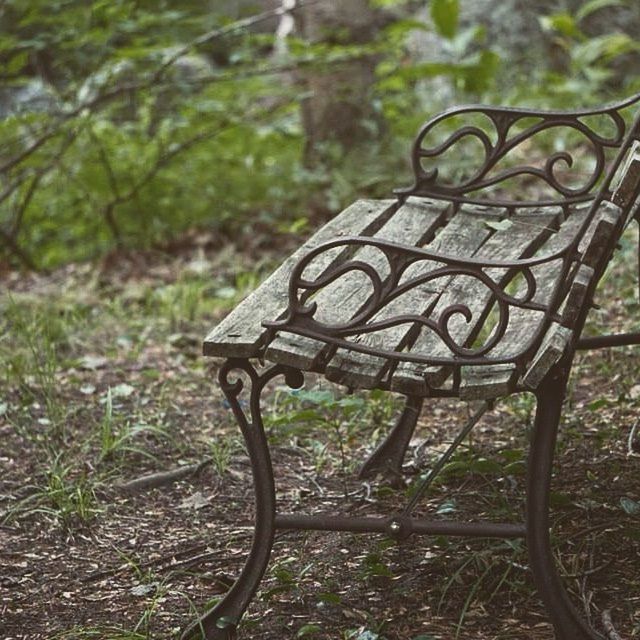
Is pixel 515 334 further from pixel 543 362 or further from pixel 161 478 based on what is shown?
pixel 161 478

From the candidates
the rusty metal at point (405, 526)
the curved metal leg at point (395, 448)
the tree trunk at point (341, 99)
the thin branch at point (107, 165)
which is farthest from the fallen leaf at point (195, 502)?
the tree trunk at point (341, 99)

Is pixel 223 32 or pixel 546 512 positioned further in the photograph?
pixel 223 32

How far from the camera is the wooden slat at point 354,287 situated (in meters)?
2.33

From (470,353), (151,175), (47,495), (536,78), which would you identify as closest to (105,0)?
(151,175)

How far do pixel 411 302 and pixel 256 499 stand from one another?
25.4 inches

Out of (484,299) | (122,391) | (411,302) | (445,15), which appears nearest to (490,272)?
(484,299)

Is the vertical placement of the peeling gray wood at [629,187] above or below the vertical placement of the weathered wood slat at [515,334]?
above

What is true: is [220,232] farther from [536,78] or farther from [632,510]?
[632,510]

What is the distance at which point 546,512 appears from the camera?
229cm

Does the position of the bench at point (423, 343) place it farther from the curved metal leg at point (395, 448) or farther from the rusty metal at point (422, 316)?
the curved metal leg at point (395, 448)

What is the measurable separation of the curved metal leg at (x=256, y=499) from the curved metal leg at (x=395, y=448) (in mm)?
925

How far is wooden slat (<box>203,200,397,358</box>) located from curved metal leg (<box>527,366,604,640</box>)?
0.61 metres

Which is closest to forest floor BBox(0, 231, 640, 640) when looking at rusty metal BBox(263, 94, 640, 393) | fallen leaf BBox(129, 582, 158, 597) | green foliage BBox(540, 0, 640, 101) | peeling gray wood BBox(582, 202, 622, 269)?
fallen leaf BBox(129, 582, 158, 597)

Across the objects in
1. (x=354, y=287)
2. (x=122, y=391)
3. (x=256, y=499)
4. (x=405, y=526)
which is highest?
(x=354, y=287)
